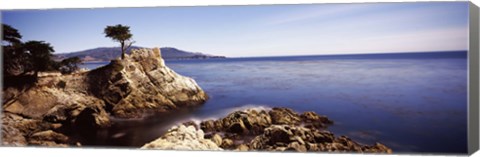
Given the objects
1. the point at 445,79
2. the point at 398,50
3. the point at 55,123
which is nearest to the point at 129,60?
the point at 55,123

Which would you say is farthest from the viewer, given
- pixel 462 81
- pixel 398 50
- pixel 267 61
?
pixel 267 61

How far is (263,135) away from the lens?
21.1ft

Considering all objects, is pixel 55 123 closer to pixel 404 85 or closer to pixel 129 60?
pixel 129 60

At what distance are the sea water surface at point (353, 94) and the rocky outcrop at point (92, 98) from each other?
191 millimetres

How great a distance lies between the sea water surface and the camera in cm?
583

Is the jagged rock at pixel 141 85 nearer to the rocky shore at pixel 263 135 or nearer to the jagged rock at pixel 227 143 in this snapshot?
the rocky shore at pixel 263 135

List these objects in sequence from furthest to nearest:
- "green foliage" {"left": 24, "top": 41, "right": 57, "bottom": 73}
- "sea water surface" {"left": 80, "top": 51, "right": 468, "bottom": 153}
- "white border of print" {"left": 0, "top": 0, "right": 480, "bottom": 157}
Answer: "green foliage" {"left": 24, "top": 41, "right": 57, "bottom": 73} → "white border of print" {"left": 0, "top": 0, "right": 480, "bottom": 157} → "sea water surface" {"left": 80, "top": 51, "right": 468, "bottom": 153}

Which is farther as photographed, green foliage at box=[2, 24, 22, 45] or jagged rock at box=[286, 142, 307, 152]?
green foliage at box=[2, 24, 22, 45]

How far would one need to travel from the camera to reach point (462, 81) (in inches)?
225

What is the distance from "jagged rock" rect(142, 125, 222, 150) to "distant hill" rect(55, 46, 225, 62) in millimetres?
911

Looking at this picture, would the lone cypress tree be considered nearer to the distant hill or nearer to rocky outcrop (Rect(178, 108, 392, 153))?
the distant hill

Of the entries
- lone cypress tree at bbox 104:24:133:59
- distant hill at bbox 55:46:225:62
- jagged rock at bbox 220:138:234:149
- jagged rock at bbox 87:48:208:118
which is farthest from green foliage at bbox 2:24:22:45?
jagged rock at bbox 220:138:234:149

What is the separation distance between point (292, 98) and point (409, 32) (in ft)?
5.13

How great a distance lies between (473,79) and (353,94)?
131 centimetres
